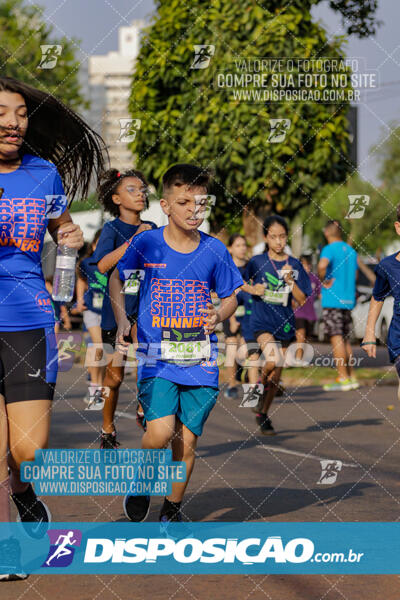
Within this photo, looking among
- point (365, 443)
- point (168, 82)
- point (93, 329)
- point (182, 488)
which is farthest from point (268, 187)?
point (182, 488)

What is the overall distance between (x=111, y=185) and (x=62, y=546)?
3367 millimetres

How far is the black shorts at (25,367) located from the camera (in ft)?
16.0

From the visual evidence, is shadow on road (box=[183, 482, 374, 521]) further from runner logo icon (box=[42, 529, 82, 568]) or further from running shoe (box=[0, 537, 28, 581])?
running shoe (box=[0, 537, 28, 581])

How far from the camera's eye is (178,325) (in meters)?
5.80

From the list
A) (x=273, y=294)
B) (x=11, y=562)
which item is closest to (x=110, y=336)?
(x=273, y=294)

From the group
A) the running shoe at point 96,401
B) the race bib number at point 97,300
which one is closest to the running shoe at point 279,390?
the running shoe at point 96,401

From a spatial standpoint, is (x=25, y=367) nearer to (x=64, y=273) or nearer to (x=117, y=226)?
(x=64, y=273)

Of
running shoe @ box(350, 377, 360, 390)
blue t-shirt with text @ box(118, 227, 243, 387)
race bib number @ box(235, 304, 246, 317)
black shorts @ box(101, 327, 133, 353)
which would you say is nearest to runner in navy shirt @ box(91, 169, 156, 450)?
black shorts @ box(101, 327, 133, 353)

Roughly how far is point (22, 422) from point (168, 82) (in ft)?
42.4

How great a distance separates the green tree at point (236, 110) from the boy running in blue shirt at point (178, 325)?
35.6 feet

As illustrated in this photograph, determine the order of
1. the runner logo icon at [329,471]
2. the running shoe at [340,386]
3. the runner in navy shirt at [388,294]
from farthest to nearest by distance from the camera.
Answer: the running shoe at [340,386] → the runner logo icon at [329,471] → the runner in navy shirt at [388,294]

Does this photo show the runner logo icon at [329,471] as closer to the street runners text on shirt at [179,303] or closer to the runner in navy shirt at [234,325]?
the street runners text on shirt at [179,303]

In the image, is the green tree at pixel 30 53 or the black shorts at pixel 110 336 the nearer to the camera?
the black shorts at pixel 110 336

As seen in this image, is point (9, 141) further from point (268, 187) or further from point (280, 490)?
point (268, 187)
